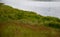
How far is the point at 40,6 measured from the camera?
1.28 metres

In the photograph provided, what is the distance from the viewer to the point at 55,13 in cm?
121

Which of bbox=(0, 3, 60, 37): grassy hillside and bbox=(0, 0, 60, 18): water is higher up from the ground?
bbox=(0, 0, 60, 18): water

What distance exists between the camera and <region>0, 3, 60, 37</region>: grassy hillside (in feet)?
2.97

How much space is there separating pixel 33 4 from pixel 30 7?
5 cm

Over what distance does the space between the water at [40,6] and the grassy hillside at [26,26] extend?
6.1 inches

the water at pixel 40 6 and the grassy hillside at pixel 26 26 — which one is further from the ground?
the water at pixel 40 6

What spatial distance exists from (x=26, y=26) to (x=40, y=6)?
0.38 metres

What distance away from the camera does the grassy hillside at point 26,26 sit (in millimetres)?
905

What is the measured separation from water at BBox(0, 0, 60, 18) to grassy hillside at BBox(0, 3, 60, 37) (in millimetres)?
155

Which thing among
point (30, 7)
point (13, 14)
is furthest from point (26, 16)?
point (30, 7)

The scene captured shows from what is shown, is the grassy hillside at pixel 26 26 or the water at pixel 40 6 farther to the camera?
the water at pixel 40 6

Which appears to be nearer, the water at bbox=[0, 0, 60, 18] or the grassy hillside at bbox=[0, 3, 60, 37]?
the grassy hillside at bbox=[0, 3, 60, 37]

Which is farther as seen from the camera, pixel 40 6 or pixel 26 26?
pixel 40 6

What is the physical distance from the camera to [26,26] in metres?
0.97
